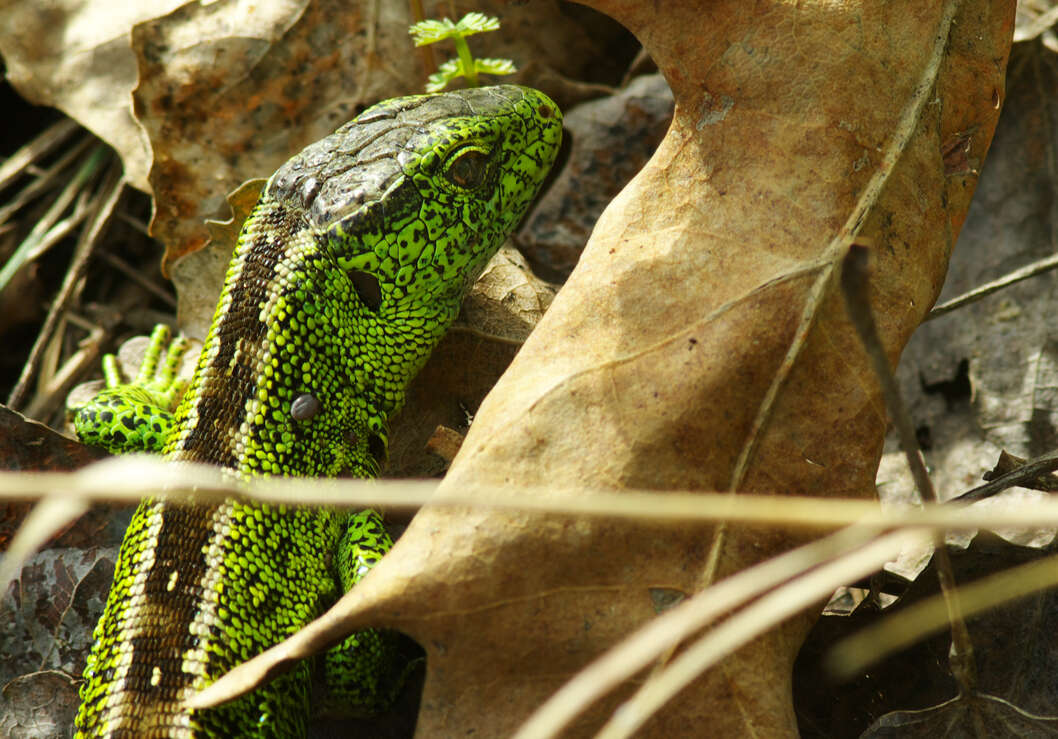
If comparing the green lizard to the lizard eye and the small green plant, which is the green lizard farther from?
the small green plant

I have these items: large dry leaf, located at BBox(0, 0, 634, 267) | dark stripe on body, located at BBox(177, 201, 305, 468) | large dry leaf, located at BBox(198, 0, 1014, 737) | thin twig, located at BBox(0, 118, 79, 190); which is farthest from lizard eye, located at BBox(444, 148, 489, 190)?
thin twig, located at BBox(0, 118, 79, 190)

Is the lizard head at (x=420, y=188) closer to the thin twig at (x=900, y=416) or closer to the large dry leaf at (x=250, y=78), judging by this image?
the large dry leaf at (x=250, y=78)

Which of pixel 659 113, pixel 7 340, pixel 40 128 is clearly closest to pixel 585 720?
pixel 659 113

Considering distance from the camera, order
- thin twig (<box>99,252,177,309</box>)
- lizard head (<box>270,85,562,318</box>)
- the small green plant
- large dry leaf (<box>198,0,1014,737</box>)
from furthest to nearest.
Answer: thin twig (<box>99,252,177,309</box>) → the small green plant → lizard head (<box>270,85,562,318</box>) → large dry leaf (<box>198,0,1014,737</box>)

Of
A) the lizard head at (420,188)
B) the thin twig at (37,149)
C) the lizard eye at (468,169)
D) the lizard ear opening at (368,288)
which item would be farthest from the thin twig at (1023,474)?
the thin twig at (37,149)

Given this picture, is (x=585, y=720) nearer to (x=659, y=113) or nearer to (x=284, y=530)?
(x=284, y=530)

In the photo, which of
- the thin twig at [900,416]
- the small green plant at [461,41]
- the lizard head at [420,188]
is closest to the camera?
the thin twig at [900,416]
